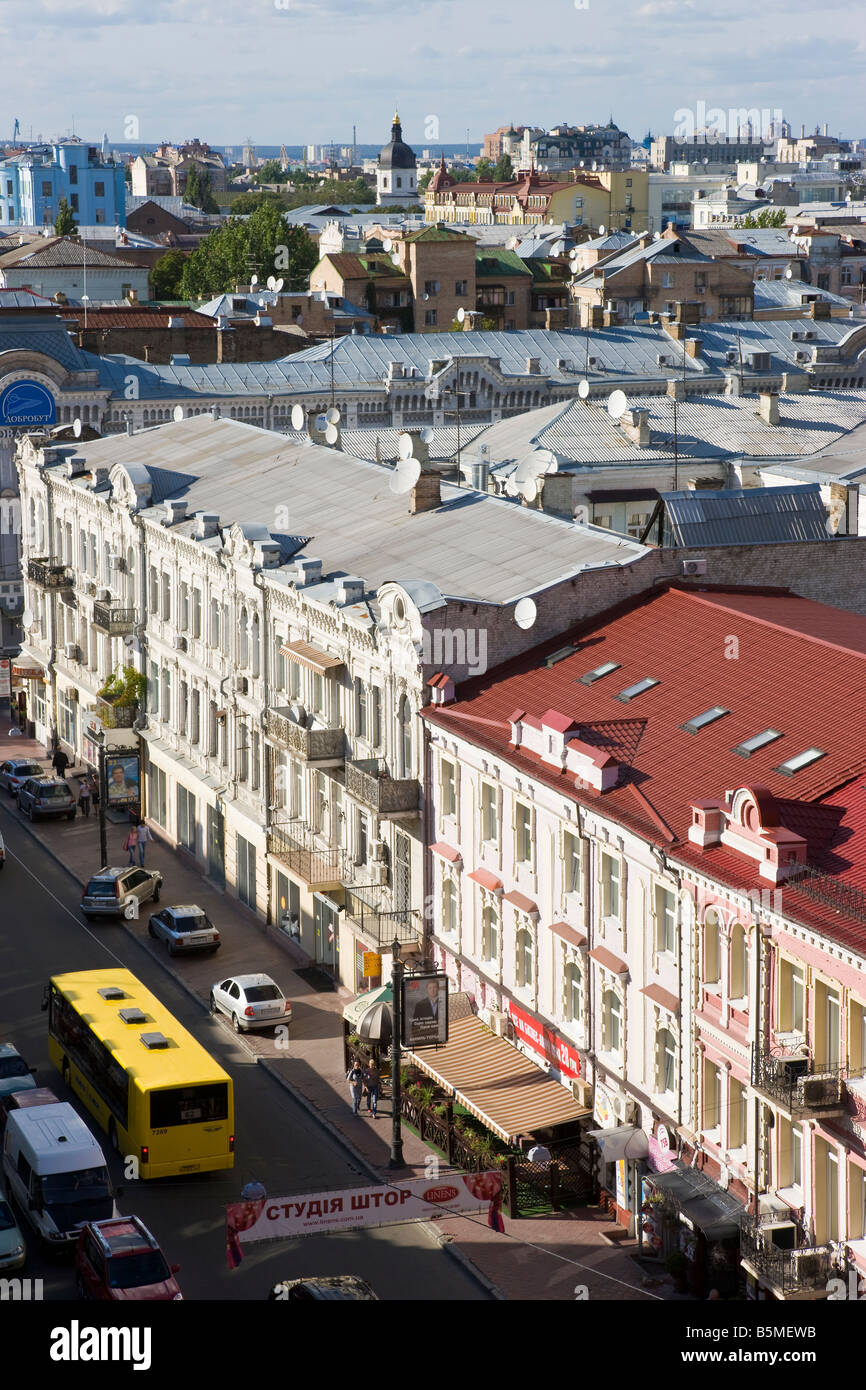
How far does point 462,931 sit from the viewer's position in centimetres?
4275

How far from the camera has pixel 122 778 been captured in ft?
205

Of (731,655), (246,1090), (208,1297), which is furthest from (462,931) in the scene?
(208,1297)

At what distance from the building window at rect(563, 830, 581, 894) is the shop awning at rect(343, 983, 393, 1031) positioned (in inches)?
199

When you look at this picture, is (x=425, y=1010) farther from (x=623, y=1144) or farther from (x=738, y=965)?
(x=738, y=965)

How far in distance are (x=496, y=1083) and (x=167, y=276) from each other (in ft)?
482

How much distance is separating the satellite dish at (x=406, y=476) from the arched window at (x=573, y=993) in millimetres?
17897

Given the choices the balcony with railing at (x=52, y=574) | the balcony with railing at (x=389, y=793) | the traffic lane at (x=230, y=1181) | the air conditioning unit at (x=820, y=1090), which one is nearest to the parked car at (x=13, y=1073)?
the traffic lane at (x=230, y=1181)

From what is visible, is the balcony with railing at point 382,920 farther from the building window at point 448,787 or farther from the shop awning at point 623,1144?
the shop awning at point 623,1144

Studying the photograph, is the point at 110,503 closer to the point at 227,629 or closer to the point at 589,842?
the point at 227,629

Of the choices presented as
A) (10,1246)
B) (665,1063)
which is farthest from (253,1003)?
(665,1063)

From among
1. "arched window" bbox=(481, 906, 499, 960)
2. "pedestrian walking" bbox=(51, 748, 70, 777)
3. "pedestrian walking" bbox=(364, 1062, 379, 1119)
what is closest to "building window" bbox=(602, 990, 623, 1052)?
"arched window" bbox=(481, 906, 499, 960)

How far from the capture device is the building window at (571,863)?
3738 cm

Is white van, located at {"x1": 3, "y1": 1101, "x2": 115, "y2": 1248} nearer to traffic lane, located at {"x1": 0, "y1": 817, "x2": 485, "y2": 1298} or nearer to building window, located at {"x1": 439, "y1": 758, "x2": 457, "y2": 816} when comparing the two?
traffic lane, located at {"x1": 0, "y1": 817, "x2": 485, "y2": 1298}
